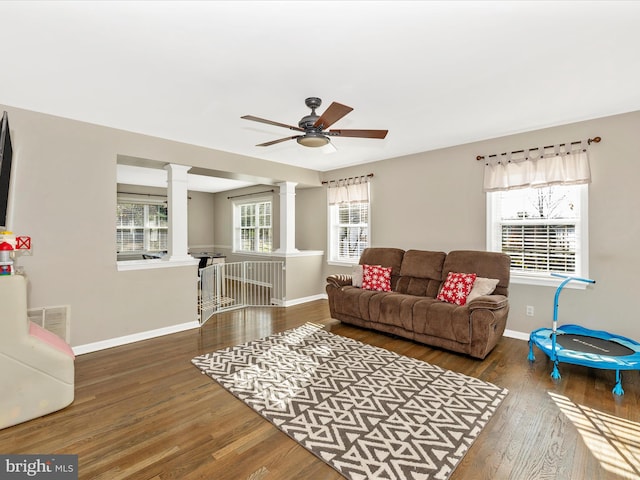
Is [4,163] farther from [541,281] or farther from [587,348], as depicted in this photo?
[541,281]

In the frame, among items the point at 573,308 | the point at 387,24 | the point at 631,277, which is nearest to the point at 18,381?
the point at 387,24

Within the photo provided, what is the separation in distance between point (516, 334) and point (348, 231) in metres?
3.17

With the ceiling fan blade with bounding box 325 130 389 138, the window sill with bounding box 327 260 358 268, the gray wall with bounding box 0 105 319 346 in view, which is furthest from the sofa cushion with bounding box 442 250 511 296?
the gray wall with bounding box 0 105 319 346

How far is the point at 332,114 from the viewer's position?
2498mm

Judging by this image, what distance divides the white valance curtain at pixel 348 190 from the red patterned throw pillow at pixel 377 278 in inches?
57.0

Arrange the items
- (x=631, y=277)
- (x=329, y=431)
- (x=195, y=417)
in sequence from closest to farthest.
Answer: (x=329, y=431) → (x=195, y=417) → (x=631, y=277)

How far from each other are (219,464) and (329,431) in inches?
28.6

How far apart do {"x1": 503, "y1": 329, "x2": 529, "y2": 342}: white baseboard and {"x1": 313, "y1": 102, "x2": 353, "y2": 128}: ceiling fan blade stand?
3567mm

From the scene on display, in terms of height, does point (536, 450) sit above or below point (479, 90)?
below

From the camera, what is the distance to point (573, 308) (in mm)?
3709

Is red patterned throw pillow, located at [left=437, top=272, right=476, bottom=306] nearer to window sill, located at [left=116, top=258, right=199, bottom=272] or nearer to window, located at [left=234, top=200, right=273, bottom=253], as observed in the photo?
window sill, located at [left=116, top=258, right=199, bottom=272]

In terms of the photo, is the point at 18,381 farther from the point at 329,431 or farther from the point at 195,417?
the point at 329,431

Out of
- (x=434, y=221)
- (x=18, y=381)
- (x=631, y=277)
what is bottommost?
(x=18, y=381)

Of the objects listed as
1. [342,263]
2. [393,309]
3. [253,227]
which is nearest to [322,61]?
[393,309]
